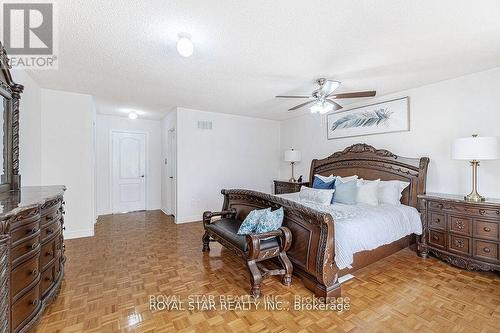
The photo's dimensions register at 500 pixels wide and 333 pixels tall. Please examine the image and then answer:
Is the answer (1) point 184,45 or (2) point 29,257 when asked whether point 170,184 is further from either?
(1) point 184,45

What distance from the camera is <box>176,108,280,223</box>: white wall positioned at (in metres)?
4.90

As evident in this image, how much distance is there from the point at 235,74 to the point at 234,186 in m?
3.09

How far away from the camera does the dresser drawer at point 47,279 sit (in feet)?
6.16

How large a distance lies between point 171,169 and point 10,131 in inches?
123

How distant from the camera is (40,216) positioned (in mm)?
1823

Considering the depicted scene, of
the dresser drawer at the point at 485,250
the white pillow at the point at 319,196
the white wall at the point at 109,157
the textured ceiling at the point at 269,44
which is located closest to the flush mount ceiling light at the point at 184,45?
the textured ceiling at the point at 269,44

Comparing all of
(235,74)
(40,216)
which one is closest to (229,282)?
(40,216)

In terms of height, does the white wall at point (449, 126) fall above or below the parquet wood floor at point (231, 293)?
above

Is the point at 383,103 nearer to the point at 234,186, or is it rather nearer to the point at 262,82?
the point at 262,82

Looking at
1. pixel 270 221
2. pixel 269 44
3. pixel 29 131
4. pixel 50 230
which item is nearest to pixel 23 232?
pixel 50 230

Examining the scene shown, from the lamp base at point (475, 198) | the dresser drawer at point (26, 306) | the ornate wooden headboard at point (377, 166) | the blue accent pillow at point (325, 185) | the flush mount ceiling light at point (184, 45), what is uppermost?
the flush mount ceiling light at point (184, 45)

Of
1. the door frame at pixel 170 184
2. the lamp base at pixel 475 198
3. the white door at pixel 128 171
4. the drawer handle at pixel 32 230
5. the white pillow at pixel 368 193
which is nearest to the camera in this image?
the drawer handle at pixel 32 230

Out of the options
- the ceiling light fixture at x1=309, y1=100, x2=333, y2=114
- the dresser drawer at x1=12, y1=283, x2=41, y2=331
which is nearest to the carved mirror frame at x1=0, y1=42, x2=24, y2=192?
the dresser drawer at x1=12, y1=283, x2=41, y2=331

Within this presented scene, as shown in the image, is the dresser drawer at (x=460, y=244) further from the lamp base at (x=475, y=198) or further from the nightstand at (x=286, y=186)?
the nightstand at (x=286, y=186)
